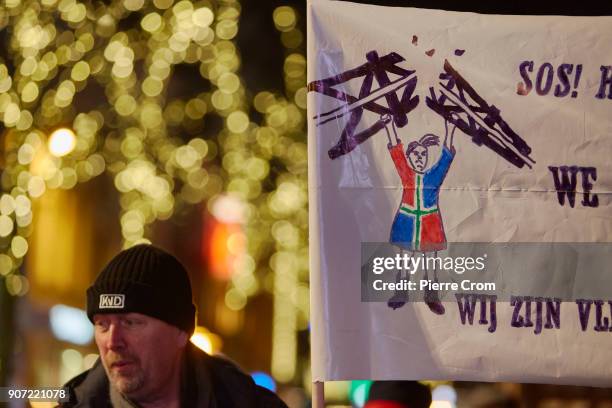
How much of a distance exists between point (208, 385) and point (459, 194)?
1.24 meters

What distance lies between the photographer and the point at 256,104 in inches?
559

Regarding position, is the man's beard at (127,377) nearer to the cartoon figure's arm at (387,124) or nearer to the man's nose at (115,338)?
the man's nose at (115,338)

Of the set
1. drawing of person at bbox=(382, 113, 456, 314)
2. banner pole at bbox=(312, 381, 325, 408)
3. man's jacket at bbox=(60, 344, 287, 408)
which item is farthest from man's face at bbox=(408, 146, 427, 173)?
man's jacket at bbox=(60, 344, 287, 408)

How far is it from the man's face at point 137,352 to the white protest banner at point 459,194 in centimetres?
56

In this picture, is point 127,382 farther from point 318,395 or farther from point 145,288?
point 318,395

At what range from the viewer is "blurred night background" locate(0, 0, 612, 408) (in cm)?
1005

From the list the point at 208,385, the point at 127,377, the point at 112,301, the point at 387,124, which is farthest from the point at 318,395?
the point at 387,124

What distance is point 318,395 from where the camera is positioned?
142 inches

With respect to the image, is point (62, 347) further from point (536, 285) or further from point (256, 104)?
point (536, 285)

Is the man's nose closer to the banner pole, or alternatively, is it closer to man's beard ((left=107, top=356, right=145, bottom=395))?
man's beard ((left=107, top=356, right=145, bottom=395))

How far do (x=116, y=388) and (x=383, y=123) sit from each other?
4.74ft

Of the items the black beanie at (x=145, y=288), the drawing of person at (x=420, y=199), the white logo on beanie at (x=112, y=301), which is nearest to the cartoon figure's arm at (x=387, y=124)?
the drawing of person at (x=420, y=199)

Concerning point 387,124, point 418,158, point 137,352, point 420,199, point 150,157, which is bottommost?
point 137,352

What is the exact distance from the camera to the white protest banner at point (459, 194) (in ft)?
12.3
